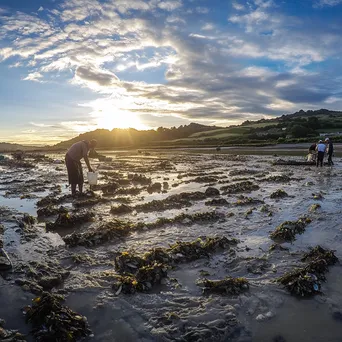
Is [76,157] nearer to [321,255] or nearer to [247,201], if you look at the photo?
[247,201]

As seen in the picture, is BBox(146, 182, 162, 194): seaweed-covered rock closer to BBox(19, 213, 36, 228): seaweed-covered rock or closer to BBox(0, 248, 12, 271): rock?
BBox(19, 213, 36, 228): seaweed-covered rock

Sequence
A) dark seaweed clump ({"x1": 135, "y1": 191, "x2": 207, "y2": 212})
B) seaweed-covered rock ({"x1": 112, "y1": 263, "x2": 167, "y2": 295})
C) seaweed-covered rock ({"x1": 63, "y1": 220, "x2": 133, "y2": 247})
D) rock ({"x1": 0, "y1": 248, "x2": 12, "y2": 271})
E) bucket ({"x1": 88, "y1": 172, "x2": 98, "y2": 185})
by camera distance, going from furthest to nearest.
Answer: bucket ({"x1": 88, "y1": 172, "x2": 98, "y2": 185}) < dark seaweed clump ({"x1": 135, "y1": 191, "x2": 207, "y2": 212}) < seaweed-covered rock ({"x1": 63, "y1": 220, "x2": 133, "y2": 247}) < rock ({"x1": 0, "y1": 248, "x2": 12, "y2": 271}) < seaweed-covered rock ({"x1": 112, "y1": 263, "x2": 167, "y2": 295})

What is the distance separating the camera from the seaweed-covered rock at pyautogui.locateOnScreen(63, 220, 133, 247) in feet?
23.3

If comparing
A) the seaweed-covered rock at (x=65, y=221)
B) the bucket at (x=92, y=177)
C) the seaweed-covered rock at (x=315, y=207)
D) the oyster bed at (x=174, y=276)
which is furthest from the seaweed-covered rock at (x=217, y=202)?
the bucket at (x=92, y=177)

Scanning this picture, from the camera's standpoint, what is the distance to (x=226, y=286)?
486 centimetres

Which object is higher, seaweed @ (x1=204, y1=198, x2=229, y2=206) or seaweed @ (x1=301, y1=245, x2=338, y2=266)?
seaweed @ (x1=204, y1=198, x2=229, y2=206)

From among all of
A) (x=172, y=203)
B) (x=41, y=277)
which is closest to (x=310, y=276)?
(x=41, y=277)

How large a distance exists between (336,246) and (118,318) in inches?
205

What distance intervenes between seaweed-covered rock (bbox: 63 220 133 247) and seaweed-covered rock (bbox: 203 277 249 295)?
129 inches

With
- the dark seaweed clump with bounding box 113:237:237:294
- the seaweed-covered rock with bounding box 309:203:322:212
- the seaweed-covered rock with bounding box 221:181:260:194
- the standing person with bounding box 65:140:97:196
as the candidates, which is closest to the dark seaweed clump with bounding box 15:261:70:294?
the dark seaweed clump with bounding box 113:237:237:294

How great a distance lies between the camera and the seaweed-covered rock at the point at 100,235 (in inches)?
280

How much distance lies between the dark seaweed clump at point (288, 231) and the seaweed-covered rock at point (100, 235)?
3.94 meters

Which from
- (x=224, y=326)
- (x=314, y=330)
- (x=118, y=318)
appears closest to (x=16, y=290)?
(x=118, y=318)

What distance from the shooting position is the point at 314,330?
383 centimetres
